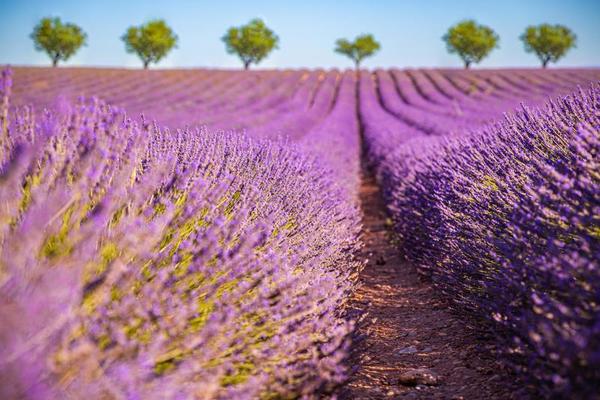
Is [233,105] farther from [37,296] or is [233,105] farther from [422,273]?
[37,296]

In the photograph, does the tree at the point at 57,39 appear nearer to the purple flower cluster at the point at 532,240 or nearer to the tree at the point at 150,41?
the tree at the point at 150,41

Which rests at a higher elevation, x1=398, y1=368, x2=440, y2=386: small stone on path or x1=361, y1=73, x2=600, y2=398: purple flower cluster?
x1=361, y1=73, x2=600, y2=398: purple flower cluster

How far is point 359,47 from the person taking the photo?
5819cm

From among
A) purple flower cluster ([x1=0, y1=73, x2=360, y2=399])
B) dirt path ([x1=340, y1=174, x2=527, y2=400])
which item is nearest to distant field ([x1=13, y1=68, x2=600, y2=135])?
dirt path ([x1=340, y1=174, x2=527, y2=400])

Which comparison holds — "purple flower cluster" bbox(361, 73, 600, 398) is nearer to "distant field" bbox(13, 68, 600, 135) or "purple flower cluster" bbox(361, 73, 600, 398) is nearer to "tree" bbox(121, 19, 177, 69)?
"distant field" bbox(13, 68, 600, 135)

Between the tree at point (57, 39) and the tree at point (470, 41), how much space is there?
1354 inches

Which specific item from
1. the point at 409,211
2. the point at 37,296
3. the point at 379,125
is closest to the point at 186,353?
the point at 37,296

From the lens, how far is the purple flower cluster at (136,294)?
127cm

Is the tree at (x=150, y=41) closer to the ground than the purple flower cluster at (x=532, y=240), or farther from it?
farther from it

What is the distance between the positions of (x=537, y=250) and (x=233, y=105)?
17.4m

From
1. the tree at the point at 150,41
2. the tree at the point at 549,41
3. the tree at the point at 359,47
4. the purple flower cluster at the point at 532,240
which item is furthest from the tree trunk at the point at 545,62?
the purple flower cluster at the point at 532,240

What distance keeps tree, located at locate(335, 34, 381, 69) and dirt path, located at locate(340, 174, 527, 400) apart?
56.4 meters

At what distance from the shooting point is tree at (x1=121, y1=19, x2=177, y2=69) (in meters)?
50.6

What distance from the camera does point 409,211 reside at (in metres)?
4.69
